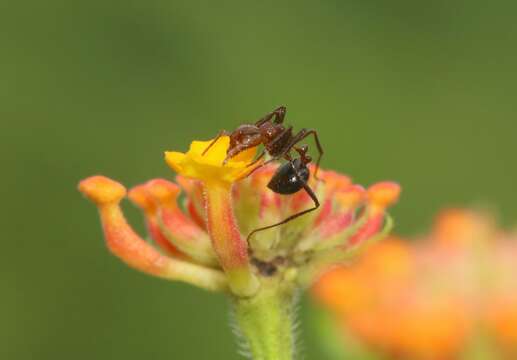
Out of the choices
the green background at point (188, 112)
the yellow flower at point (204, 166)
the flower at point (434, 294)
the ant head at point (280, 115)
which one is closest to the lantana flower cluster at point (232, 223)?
the yellow flower at point (204, 166)

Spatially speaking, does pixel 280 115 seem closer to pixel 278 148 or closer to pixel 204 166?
pixel 278 148

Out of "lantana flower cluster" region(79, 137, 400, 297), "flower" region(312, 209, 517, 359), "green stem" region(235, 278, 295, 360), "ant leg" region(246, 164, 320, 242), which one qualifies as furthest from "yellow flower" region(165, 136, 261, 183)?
"flower" region(312, 209, 517, 359)

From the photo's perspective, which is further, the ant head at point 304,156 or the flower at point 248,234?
the ant head at point 304,156

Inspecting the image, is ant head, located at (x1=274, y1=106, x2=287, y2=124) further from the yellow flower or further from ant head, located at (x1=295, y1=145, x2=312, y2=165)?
the yellow flower

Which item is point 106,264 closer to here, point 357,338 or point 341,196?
point 357,338

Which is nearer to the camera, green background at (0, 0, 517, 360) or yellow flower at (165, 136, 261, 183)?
yellow flower at (165, 136, 261, 183)

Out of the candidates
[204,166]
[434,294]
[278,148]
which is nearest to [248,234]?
Answer: [204,166]

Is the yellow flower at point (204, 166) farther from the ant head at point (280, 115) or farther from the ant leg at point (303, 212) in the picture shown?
the ant head at point (280, 115)
